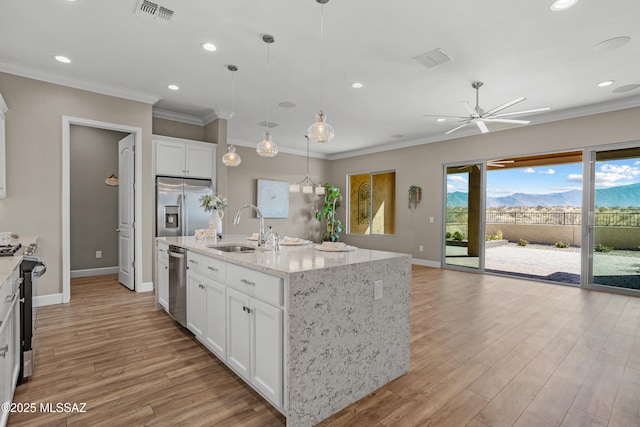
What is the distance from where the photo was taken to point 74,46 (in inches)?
131

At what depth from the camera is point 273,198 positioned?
831 centimetres

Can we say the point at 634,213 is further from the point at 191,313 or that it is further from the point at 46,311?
the point at 46,311

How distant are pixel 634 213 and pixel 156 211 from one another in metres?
7.32

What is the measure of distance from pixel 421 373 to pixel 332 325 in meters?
1.01

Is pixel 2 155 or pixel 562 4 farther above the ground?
pixel 562 4

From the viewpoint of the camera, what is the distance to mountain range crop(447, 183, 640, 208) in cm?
475

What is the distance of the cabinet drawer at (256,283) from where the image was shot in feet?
5.86

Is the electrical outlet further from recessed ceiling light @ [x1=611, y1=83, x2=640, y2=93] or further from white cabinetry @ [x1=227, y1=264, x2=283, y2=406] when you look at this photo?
recessed ceiling light @ [x1=611, y1=83, x2=640, y2=93]

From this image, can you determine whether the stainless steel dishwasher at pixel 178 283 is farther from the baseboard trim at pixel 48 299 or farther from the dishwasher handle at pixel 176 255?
the baseboard trim at pixel 48 299

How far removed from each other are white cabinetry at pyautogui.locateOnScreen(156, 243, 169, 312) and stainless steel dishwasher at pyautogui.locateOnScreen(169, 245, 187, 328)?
0.69ft

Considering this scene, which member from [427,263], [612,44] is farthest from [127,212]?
[612,44]

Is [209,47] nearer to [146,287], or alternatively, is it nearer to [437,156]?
[146,287]

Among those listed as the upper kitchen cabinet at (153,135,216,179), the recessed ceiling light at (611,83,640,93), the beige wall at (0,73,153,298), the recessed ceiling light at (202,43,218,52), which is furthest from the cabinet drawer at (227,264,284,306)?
the recessed ceiling light at (611,83,640,93)

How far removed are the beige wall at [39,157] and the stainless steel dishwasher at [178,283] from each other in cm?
196
